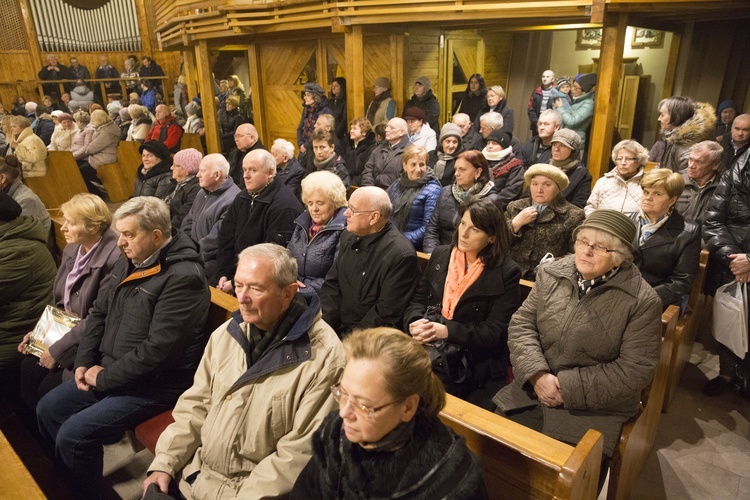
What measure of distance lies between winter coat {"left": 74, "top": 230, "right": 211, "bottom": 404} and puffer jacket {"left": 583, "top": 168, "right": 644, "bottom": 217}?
284 cm

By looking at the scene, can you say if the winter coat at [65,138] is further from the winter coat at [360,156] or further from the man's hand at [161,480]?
the man's hand at [161,480]

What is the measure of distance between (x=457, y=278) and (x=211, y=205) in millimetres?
2599

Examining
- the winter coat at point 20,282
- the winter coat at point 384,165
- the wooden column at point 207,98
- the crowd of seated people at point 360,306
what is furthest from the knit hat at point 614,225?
the wooden column at point 207,98

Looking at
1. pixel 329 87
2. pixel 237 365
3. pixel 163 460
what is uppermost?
pixel 329 87

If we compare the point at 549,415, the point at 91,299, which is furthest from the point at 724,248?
the point at 91,299

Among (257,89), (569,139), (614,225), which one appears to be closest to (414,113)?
(569,139)

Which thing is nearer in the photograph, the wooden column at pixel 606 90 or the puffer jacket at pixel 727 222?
the puffer jacket at pixel 727 222

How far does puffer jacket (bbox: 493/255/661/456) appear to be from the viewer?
223cm

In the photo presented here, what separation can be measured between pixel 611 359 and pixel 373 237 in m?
1.38

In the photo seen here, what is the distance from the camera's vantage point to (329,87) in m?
9.07

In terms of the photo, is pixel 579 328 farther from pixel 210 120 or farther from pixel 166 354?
pixel 210 120

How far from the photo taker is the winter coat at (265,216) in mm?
4047

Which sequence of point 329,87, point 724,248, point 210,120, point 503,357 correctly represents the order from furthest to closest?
point 210,120 < point 329,87 < point 724,248 < point 503,357

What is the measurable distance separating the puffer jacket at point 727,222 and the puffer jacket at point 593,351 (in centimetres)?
175
